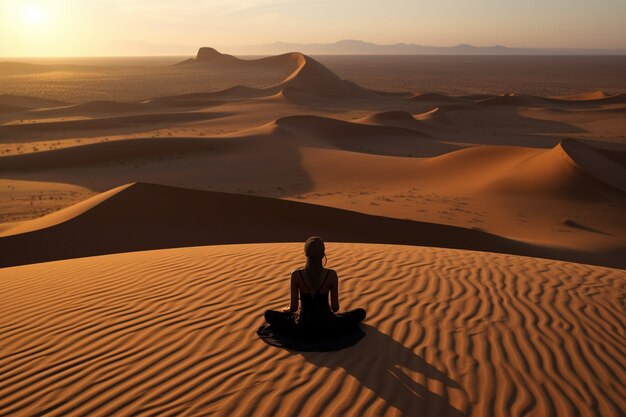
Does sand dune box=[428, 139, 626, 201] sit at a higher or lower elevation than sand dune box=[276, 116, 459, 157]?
higher

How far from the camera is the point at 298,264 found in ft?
24.4

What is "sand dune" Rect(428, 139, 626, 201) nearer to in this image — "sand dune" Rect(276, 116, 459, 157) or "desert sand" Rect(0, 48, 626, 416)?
"desert sand" Rect(0, 48, 626, 416)

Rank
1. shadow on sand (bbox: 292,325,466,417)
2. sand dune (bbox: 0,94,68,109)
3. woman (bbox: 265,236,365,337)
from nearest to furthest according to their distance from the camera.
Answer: shadow on sand (bbox: 292,325,466,417) → woman (bbox: 265,236,365,337) → sand dune (bbox: 0,94,68,109)

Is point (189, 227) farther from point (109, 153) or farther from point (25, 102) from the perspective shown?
point (25, 102)

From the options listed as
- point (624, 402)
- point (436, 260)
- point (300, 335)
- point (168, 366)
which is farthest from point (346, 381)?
point (436, 260)

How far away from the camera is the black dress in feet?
15.8

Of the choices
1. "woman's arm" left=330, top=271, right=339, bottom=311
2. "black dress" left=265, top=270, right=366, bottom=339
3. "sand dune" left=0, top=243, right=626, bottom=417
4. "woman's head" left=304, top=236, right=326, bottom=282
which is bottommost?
"sand dune" left=0, top=243, right=626, bottom=417

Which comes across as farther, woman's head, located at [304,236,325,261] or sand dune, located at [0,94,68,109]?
sand dune, located at [0,94,68,109]

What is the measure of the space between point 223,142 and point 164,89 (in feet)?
167

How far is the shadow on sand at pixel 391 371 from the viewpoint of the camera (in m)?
3.96

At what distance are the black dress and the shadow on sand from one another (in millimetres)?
211

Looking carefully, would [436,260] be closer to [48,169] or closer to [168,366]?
[168,366]

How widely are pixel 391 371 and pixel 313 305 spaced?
0.88 metres

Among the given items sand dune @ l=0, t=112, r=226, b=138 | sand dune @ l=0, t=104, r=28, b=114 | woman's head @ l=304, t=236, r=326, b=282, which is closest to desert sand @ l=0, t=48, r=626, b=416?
woman's head @ l=304, t=236, r=326, b=282
